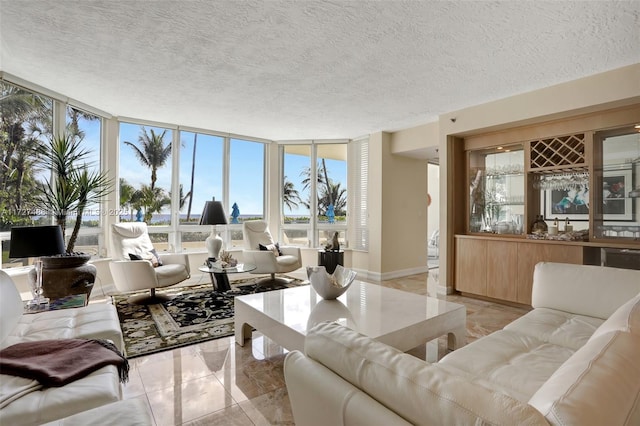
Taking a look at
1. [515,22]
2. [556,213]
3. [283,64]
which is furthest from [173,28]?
[556,213]

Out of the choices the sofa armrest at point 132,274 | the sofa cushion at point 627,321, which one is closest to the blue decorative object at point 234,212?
the sofa armrest at point 132,274

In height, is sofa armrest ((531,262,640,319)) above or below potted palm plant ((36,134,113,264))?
below

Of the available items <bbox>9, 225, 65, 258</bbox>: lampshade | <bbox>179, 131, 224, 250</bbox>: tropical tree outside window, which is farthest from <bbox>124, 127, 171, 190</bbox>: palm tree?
<bbox>9, 225, 65, 258</bbox>: lampshade

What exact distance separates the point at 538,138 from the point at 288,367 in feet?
14.3

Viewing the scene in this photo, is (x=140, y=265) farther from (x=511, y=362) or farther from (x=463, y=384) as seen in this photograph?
(x=463, y=384)

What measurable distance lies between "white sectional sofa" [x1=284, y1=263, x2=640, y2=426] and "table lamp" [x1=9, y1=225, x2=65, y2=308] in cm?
254

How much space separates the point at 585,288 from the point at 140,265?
4.33m

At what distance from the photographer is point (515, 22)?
2.48 m

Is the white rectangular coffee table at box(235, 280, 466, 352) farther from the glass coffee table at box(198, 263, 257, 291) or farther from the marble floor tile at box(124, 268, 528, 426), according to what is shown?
the glass coffee table at box(198, 263, 257, 291)

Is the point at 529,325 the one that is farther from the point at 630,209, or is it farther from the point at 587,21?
the point at 630,209

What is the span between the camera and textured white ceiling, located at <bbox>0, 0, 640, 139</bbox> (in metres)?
2.36

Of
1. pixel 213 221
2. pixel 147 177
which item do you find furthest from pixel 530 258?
pixel 147 177

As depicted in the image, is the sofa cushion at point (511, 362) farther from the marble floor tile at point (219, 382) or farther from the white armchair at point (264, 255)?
the white armchair at point (264, 255)

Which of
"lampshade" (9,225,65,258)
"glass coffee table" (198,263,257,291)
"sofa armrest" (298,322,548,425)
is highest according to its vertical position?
"lampshade" (9,225,65,258)
